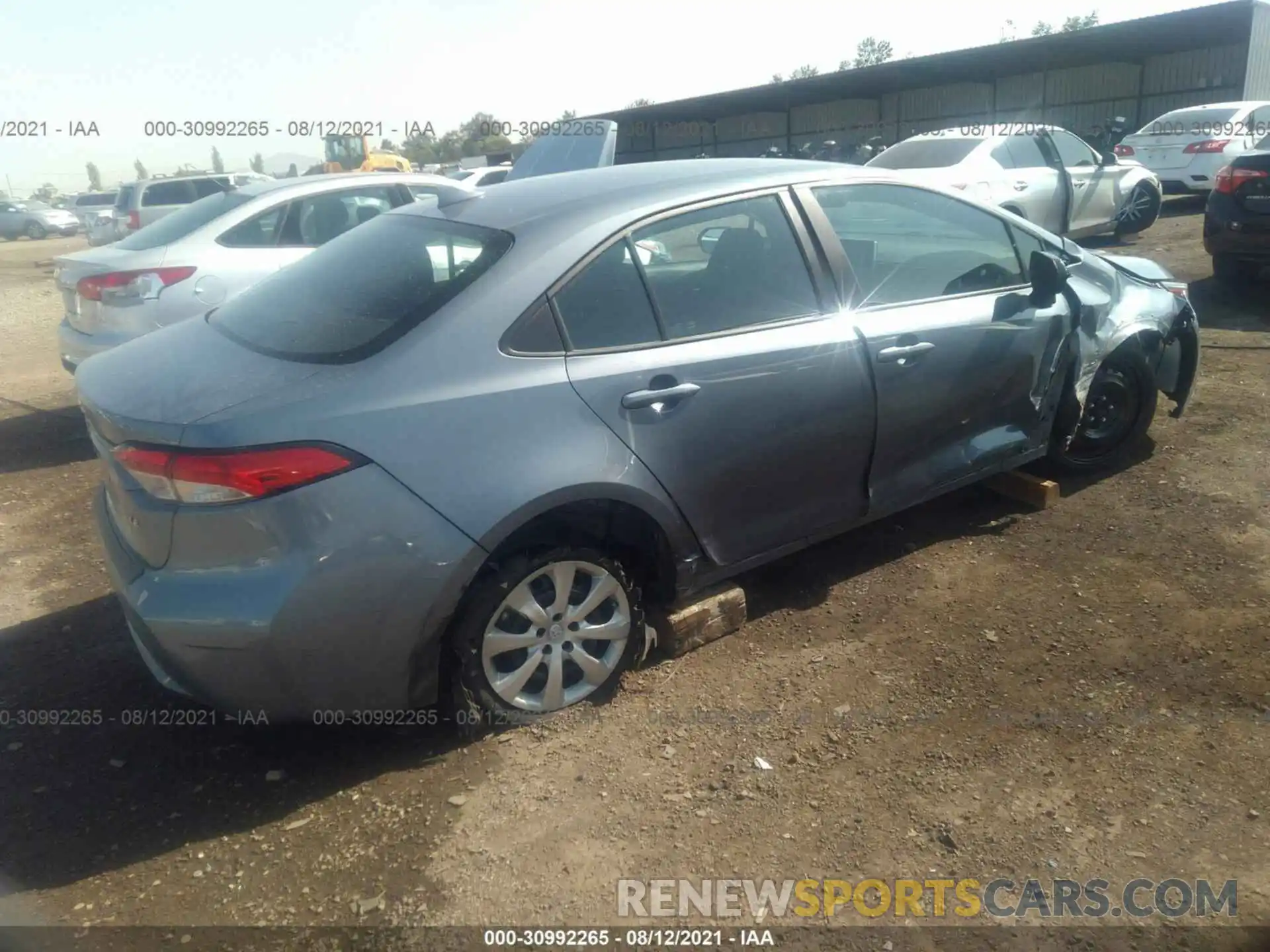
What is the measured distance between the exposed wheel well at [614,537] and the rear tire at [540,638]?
4cm

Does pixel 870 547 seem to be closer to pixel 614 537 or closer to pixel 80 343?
pixel 614 537

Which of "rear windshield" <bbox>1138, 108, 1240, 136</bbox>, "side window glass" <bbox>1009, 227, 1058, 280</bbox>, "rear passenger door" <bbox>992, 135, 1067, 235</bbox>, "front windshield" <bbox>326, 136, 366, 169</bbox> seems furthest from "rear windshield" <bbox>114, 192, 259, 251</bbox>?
"front windshield" <bbox>326, 136, 366, 169</bbox>

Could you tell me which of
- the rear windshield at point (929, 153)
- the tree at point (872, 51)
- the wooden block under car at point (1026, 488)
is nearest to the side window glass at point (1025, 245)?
the wooden block under car at point (1026, 488)

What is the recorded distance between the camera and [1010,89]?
92.3 feet

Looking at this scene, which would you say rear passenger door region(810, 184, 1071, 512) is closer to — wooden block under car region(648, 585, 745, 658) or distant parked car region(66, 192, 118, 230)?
wooden block under car region(648, 585, 745, 658)

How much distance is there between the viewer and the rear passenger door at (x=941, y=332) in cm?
367

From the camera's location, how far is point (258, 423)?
2.55m

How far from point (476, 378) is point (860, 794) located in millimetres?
1630

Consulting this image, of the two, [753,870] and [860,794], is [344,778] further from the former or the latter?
[860,794]

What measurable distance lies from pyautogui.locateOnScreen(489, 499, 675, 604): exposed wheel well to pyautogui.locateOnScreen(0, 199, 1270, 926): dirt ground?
0.38m

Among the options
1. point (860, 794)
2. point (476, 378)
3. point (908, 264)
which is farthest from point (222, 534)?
point (908, 264)

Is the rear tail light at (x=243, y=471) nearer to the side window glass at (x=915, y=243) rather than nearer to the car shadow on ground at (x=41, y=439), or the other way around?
the side window glass at (x=915, y=243)

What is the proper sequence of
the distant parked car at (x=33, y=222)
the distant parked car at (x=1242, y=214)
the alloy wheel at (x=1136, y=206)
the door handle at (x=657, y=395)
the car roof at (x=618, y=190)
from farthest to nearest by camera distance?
1. the distant parked car at (x=33, y=222)
2. the alloy wheel at (x=1136, y=206)
3. the distant parked car at (x=1242, y=214)
4. the car roof at (x=618, y=190)
5. the door handle at (x=657, y=395)

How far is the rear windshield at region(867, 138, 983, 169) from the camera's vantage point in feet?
33.4
